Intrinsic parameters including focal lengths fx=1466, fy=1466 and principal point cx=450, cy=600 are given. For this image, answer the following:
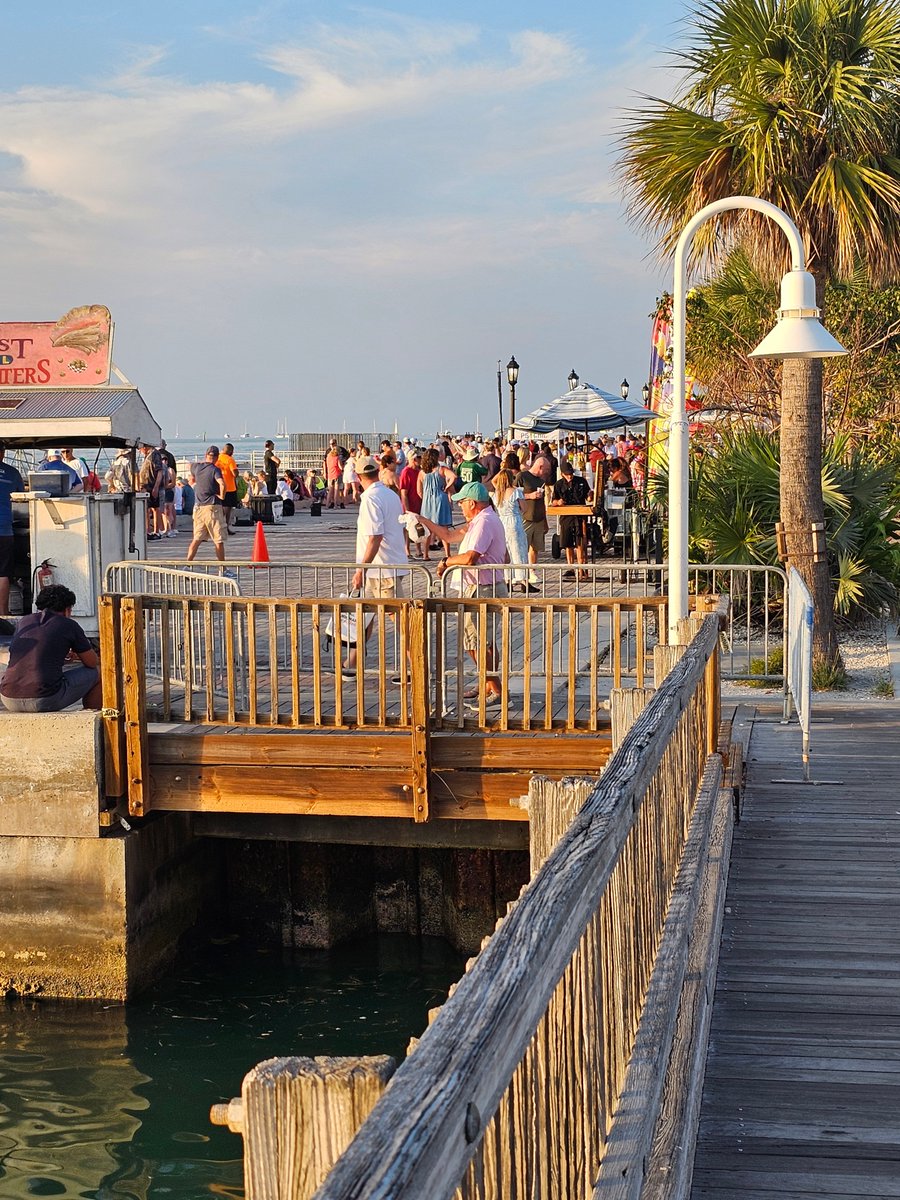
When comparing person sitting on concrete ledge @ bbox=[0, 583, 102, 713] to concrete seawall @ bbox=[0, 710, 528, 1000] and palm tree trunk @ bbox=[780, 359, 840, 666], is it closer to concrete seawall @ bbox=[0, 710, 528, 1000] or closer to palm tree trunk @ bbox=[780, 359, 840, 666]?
concrete seawall @ bbox=[0, 710, 528, 1000]

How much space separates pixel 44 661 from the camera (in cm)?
1101

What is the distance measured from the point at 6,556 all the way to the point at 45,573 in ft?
4.12

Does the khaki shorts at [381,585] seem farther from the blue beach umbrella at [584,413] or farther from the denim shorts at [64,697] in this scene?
the blue beach umbrella at [584,413]

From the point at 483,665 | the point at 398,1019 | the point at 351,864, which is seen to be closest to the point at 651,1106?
the point at 483,665

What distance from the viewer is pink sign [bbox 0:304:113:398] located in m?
18.9

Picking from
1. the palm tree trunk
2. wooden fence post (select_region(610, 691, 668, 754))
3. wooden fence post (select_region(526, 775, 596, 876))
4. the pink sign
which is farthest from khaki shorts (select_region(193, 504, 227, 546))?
wooden fence post (select_region(526, 775, 596, 876))

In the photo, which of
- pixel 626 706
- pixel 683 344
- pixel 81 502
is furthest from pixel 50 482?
pixel 626 706

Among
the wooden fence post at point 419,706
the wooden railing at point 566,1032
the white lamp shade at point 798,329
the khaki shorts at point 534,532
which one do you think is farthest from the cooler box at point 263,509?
the wooden railing at point 566,1032

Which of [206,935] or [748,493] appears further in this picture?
[748,493]

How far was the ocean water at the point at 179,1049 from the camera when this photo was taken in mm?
8922

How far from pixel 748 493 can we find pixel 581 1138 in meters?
14.6

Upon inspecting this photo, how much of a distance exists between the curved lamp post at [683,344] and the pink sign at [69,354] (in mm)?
10634

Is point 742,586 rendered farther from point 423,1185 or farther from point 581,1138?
point 423,1185

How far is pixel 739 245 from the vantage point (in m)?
14.9
